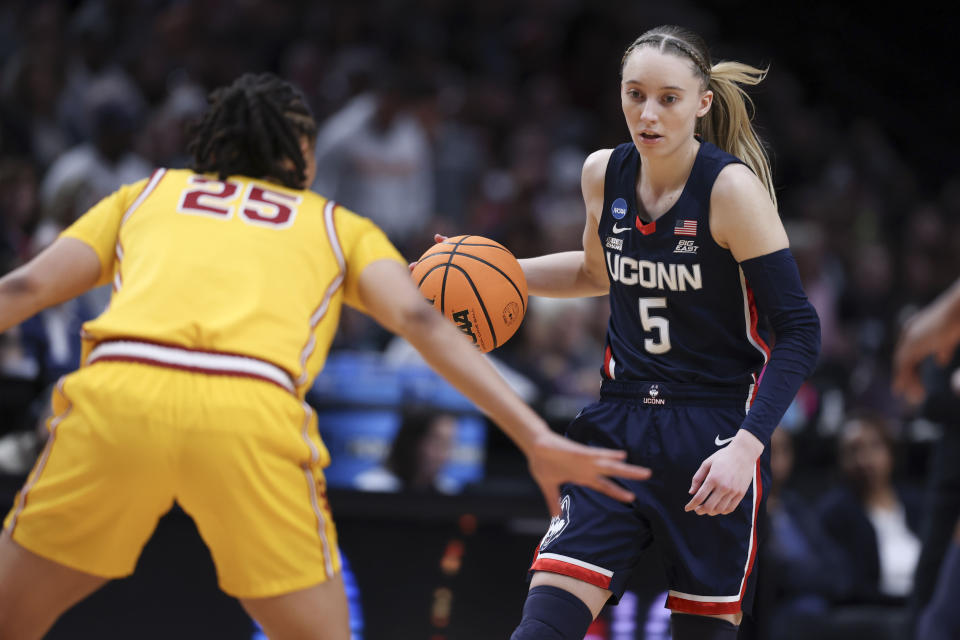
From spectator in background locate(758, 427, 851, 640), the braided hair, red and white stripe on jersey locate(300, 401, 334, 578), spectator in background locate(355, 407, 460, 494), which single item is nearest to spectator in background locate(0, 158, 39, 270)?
spectator in background locate(355, 407, 460, 494)

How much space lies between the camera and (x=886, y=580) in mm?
6914

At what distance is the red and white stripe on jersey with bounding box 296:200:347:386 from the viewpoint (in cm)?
291

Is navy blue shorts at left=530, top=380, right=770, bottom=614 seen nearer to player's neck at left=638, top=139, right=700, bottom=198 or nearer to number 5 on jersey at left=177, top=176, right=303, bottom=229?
player's neck at left=638, top=139, right=700, bottom=198

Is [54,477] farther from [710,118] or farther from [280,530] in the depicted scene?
[710,118]

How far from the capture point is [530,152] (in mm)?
9672

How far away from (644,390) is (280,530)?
1.23 metres

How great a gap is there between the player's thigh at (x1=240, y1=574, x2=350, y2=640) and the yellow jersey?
1.56 ft

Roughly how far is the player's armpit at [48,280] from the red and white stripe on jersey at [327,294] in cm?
55

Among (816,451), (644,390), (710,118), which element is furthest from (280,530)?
(816,451)

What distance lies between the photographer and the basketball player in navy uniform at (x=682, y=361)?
3326 mm

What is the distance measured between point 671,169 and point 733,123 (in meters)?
0.33

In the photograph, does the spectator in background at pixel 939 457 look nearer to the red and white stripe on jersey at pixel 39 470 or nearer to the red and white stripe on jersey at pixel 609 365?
the red and white stripe on jersey at pixel 609 365

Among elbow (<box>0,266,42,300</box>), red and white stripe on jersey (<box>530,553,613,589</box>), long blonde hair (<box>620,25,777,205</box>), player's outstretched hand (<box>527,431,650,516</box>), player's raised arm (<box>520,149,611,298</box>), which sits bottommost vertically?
red and white stripe on jersey (<box>530,553,613,589</box>)

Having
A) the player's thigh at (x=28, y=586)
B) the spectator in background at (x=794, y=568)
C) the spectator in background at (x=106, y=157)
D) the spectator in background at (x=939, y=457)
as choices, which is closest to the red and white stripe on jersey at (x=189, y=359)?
the player's thigh at (x=28, y=586)
